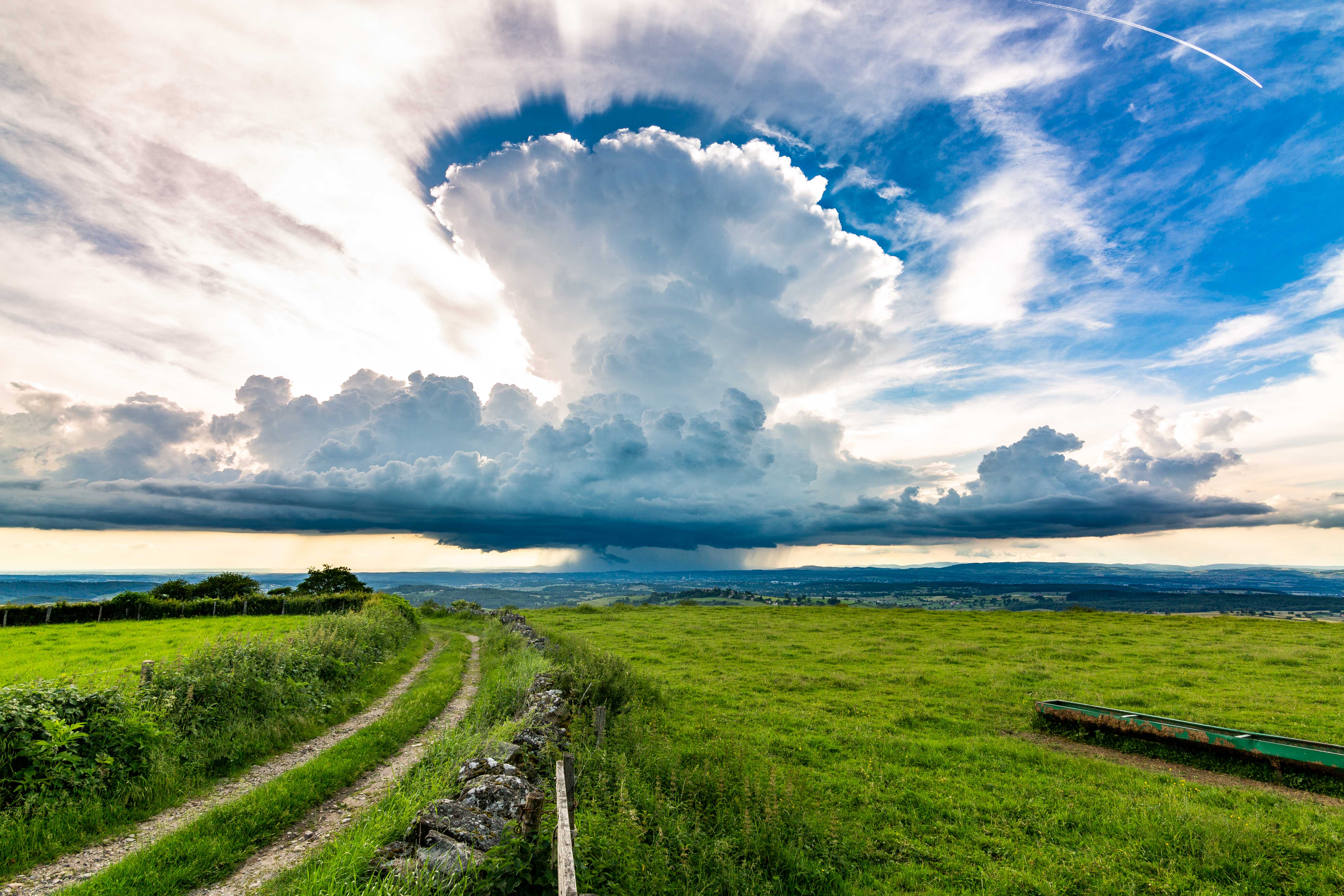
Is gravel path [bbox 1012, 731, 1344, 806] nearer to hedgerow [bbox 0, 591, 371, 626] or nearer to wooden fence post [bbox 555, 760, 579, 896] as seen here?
wooden fence post [bbox 555, 760, 579, 896]

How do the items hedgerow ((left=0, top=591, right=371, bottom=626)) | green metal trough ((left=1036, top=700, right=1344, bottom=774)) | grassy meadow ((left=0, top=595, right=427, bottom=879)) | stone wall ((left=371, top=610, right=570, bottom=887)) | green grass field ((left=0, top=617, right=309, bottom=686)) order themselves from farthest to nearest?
1. hedgerow ((left=0, top=591, right=371, bottom=626))
2. green grass field ((left=0, top=617, right=309, bottom=686))
3. green metal trough ((left=1036, top=700, right=1344, bottom=774))
4. grassy meadow ((left=0, top=595, right=427, bottom=879))
5. stone wall ((left=371, top=610, right=570, bottom=887))

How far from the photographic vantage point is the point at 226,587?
58625 mm

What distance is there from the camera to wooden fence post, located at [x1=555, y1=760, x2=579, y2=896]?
180 inches

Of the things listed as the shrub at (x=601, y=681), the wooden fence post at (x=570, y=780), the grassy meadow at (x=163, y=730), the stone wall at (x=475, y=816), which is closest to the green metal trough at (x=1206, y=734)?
the shrub at (x=601, y=681)

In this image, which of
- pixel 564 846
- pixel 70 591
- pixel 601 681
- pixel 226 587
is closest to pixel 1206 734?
pixel 601 681

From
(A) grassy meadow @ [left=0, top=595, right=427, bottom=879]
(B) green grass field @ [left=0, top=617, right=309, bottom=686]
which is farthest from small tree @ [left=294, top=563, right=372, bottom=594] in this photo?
(A) grassy meadow @ [left=0, top=595, right=427, bottom=879]

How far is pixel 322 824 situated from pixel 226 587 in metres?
65.3

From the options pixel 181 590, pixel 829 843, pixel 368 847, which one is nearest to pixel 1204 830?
pixel 829 843

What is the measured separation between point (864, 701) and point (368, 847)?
702 inches

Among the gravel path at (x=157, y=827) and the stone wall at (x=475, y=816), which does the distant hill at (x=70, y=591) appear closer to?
the gravel path at (x=157, y=827)

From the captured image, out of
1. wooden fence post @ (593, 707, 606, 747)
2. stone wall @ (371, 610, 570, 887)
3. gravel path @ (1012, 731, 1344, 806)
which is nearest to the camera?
stone wall @ (371, 610, 570, 887)

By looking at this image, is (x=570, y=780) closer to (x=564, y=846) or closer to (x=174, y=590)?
(x=564, y=846)

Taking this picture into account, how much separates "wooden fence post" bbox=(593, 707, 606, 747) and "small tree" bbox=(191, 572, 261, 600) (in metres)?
59.6

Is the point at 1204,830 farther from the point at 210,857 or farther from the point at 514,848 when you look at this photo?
the point at 210,857
